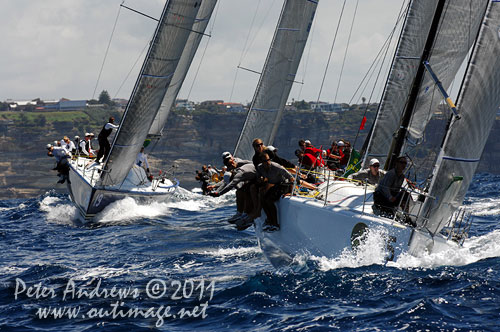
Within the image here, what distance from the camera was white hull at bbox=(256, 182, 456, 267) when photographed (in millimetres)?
7043

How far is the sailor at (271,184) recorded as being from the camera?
7.57 m

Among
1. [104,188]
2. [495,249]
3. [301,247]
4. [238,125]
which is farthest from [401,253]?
[238,125]

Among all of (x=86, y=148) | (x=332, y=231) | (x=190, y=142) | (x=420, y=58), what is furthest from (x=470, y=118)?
(x=190, y=142)

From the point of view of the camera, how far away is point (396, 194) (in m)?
7.55

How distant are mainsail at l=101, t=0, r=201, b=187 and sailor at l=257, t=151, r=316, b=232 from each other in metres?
6.44

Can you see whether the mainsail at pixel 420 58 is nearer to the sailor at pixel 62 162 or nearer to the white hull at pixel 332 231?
the white hull at pixel 332 231

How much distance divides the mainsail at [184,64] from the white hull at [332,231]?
10.3 m

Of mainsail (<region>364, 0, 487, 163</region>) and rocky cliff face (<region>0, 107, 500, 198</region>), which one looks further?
rocky cliff face (<region>0, 107, 500, 198</region>)

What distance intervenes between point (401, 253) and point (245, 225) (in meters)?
1.98

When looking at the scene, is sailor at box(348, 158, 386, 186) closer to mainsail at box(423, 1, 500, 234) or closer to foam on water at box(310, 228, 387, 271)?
mainsail at box(423, 1, 500, 234)

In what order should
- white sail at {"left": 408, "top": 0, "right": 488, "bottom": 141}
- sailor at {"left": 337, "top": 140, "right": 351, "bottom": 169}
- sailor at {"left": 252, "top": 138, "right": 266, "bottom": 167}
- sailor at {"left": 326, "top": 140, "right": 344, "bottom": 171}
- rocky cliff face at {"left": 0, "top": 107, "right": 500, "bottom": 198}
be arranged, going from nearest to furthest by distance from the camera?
sailor at {"left": 252, "top": 138, "right": 266, "bottom": 167}
white sail at {"left": 408, "top": 0, "right": 488, "bottom": 141}
sailor at {"left": 337, "top": 140, "right": 351, "bottom": 169}
sailor at {"left": 326, "top": 140, "right": 344, "bottom": 171}
rocky cliff face at {"left": 0, "top": 107, "right": 500, "bottom": 198}

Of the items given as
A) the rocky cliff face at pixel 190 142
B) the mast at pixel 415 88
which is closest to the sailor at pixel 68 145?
the mast at pixel 415 88

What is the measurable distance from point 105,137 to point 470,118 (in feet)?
32.8

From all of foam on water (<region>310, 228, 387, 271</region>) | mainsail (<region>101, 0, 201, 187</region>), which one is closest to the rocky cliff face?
mainsail (<region>101, 0, 201, 187</region>)
